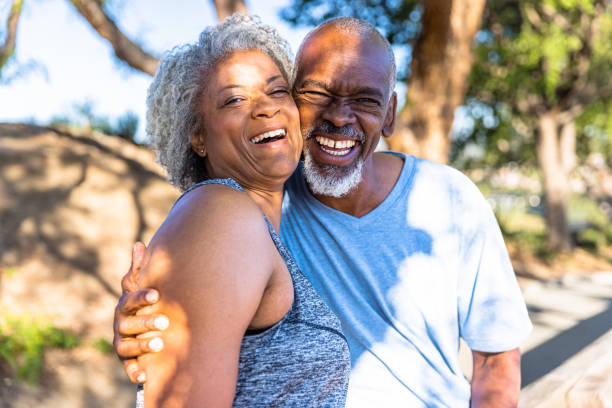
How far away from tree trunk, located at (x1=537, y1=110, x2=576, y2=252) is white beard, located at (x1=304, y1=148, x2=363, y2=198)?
15228 millimetres

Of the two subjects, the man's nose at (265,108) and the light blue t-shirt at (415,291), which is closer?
the man's nose at (265,108)

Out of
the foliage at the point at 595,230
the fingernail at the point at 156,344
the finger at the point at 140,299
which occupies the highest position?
the finger at the point at 140,299

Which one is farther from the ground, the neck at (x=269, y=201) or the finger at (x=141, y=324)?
the neck at (x=269, y=201)

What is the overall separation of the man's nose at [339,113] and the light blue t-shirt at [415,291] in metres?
0.37

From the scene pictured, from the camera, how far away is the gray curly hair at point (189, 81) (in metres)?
1.68

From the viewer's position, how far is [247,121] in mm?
1683

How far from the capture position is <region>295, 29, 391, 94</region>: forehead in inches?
88.2

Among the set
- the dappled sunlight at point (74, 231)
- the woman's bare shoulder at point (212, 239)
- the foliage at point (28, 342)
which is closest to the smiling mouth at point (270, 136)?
the woman's bare shoulder at point (212, 239)

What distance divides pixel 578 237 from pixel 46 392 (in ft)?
62.2

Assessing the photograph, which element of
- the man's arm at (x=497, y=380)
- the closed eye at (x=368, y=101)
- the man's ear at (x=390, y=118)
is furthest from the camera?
the man's ear at (x=390, y=118)

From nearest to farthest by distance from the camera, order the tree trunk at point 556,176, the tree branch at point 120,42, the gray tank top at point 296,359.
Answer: the gray tank top at point 296,359 < the tree branch at point 120,42 < the tree trunk at point 556,176

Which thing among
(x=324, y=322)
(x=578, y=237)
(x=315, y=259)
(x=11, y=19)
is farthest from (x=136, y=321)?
(x=578, y=237)

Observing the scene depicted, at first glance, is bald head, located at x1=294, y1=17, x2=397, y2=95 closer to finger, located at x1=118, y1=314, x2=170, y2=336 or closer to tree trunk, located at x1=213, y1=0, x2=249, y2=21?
finger, located at x1=118, y1=314, x2=170, y2=336

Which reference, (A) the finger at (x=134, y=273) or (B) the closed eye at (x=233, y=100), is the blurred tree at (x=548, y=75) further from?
(A) the finger at (x=134, y=273)
